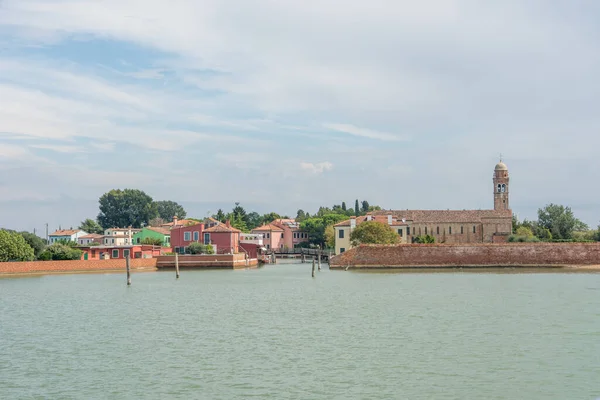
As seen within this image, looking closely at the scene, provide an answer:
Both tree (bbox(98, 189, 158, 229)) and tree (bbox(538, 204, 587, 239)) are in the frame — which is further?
tree (bbox(98, 189, 158, 229))

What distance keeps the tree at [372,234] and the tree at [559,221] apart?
2463 cm

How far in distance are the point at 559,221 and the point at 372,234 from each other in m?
27.8

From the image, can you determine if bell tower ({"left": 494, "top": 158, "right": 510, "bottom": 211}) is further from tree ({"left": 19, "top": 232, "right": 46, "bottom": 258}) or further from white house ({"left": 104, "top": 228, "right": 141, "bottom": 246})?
tree ({"left": 19, "top": 232, "right": 46, "bottom": 258})

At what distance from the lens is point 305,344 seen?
71.3 feet

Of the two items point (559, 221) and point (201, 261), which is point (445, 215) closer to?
point (559, 221)

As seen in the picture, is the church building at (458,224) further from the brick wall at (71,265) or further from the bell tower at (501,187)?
Answer: the brick wall at (71,265)

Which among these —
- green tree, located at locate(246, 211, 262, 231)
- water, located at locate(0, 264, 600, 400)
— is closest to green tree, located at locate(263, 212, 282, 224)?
green tree, located at locate(246, 211, 262, 231)

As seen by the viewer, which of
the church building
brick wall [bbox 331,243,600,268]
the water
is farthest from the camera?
the church building

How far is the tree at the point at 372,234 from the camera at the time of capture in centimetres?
6456

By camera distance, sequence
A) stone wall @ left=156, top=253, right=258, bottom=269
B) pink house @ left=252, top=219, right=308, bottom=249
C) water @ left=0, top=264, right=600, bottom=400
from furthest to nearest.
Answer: pink house @ left=252, top=219, right=308, bottom=249 → stone wall @ left=156, top=253, right=258, bottom=269 → water @ left=0, top=264, right=600, bottom=400

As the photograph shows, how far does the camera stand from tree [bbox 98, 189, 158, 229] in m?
123

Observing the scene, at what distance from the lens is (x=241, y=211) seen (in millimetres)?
115062

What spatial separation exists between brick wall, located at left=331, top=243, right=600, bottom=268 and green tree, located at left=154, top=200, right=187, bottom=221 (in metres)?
97.6

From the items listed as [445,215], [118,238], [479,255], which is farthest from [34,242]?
[445,215]
